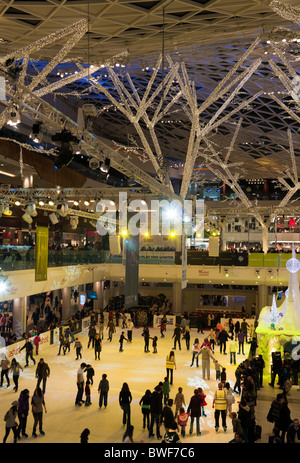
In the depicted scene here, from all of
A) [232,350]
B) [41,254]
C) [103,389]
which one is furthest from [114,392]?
[41,254]

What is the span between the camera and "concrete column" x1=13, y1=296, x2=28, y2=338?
71.6 ft

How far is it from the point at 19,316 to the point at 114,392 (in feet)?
33.8

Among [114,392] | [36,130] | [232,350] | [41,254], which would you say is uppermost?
[36,130]

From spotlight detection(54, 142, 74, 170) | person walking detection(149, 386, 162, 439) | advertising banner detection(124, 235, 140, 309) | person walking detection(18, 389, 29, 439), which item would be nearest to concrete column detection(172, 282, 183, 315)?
advertising banner detection(124, 235, 140, 309)

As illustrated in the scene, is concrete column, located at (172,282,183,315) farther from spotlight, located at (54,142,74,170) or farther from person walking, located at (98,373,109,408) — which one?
spotlight, located at (54,142,74,170)

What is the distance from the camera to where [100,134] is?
120ft

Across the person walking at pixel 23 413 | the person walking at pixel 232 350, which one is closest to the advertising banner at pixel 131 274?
the person walking at pixel 232 350

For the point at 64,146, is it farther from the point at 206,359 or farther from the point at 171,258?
the point at 171,258

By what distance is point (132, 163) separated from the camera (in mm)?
20000

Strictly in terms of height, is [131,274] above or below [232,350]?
above

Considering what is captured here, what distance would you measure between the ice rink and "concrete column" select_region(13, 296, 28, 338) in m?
3.29

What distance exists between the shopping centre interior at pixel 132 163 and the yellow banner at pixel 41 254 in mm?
89

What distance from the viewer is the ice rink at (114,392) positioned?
995 centimetres
